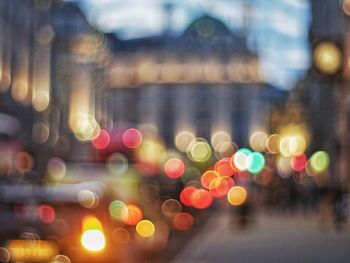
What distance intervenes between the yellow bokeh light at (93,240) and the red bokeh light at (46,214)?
51 cm

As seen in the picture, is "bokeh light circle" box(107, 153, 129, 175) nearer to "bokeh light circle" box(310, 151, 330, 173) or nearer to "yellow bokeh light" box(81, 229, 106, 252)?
"bokeh light circle" box(310, 151, 330, 173)

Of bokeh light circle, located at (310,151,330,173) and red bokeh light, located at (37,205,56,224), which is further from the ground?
bokeh light circle, located at (310,151,330,173)

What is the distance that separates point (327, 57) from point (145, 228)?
4744 mm

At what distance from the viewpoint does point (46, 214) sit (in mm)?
13781

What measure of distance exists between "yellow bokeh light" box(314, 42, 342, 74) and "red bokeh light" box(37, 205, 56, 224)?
24.9 ft

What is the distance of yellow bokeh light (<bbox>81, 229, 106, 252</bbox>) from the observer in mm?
13352

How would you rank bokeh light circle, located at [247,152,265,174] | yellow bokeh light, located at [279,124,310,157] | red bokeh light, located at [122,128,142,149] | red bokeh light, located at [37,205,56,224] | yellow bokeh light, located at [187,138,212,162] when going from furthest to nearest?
yellow bokeh light, located at [187,138,212,162] → yellow bokeh light, located at [279,124,310,157] → bokeh light circle, located at [247,152,265,174] → red bokeh light, located at [122,128,142,149] → red bokeh light, located at [37,205,56,224]

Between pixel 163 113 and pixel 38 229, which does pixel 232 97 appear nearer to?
pixel 163 113

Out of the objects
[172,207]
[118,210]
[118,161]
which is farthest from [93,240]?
[172,207]

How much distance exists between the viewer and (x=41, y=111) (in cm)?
7900

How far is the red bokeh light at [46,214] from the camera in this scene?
13.6 metres

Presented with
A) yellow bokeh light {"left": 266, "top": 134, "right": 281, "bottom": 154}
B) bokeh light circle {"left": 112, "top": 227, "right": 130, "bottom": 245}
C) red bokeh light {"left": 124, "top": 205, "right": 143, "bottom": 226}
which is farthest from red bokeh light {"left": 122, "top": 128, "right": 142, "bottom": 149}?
yellow bokeh light {"left": 266, "top": 134, "right": 281, "bottom": 154}

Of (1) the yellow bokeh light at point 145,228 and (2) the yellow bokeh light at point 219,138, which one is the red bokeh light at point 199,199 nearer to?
(1) the yellow bokeh light at point 145,228

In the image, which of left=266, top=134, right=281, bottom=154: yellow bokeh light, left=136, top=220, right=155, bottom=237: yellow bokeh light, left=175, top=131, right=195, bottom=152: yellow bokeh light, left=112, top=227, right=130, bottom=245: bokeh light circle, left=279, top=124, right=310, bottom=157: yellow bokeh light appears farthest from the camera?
left=175, top=131, right=195, bottom=152: yellow bokeh light
